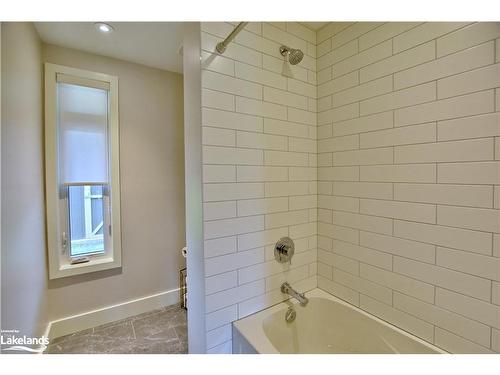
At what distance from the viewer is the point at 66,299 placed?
6.39 feet

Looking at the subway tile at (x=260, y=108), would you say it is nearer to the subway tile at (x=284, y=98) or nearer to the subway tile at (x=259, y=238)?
the subway tile at (x=284, y=98)

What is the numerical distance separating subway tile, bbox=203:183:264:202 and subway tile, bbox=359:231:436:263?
2.19ft

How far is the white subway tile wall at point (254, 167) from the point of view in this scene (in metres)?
1.12

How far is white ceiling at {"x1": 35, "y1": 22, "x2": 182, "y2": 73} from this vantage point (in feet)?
5.35

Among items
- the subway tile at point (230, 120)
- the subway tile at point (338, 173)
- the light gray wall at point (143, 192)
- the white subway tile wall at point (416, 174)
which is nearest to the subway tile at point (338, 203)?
the white subway tile wall at point (416, 174)

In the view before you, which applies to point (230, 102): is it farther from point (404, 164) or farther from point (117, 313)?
point (117, 313)

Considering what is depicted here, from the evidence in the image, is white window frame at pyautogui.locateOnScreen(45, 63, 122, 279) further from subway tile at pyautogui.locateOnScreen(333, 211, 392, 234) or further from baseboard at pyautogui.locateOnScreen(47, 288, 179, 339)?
subway tile at pyautogui.locateOnScreen(333, 211, 392, 234)

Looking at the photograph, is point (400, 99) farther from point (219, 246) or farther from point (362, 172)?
point (219, 246)

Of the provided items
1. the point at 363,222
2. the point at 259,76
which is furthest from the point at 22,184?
the point at 363,222

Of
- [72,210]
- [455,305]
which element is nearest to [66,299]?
[72,210]

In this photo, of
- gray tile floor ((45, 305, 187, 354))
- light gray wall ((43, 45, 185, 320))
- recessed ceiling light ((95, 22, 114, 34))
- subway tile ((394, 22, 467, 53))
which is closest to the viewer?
subway tile ((394, 22, 467, 53))

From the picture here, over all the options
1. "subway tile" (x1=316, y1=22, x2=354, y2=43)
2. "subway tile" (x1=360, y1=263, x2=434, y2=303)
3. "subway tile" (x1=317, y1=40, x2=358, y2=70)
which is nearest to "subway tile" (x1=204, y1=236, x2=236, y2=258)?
"subway tile" (x1=360, y1=263, x2=434, y2=303)

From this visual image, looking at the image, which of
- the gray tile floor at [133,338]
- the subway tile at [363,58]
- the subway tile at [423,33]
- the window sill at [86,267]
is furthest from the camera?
the window sill at [86,267]
